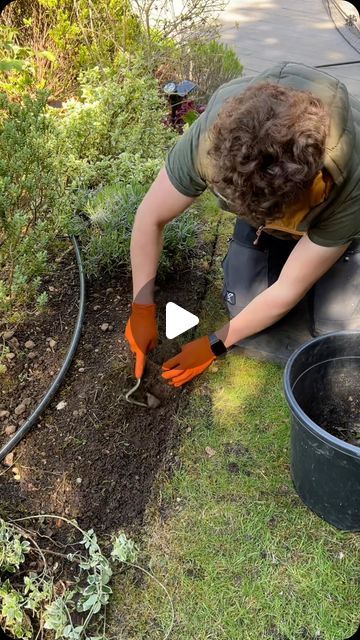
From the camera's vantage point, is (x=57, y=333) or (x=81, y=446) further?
(x=57, y=333)

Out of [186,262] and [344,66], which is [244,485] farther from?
[344,66]

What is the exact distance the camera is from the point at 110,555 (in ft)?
5.79

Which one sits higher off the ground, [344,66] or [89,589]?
[344,66]

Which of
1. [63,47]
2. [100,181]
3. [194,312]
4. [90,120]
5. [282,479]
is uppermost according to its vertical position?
[63,47]

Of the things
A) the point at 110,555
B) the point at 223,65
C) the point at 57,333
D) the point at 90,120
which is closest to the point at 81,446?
the point at 110,555

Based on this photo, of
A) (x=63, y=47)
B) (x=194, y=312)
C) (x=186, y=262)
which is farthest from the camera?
(x=63, y=47)

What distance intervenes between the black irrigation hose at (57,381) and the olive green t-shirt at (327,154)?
2.77 feet

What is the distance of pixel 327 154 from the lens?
151 cm

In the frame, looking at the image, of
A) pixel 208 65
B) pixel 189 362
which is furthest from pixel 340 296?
pixel 208 65

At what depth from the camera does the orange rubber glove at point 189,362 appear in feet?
7.01

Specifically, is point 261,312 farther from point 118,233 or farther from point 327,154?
point 118,233

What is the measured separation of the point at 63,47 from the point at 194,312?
7.23ft

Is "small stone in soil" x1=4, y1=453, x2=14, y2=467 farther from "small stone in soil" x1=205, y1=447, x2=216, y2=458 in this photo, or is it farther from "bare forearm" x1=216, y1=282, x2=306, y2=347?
"bare forearm" x1=216, y1=282, x2=306, y2=347

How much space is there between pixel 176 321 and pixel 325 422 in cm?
85
